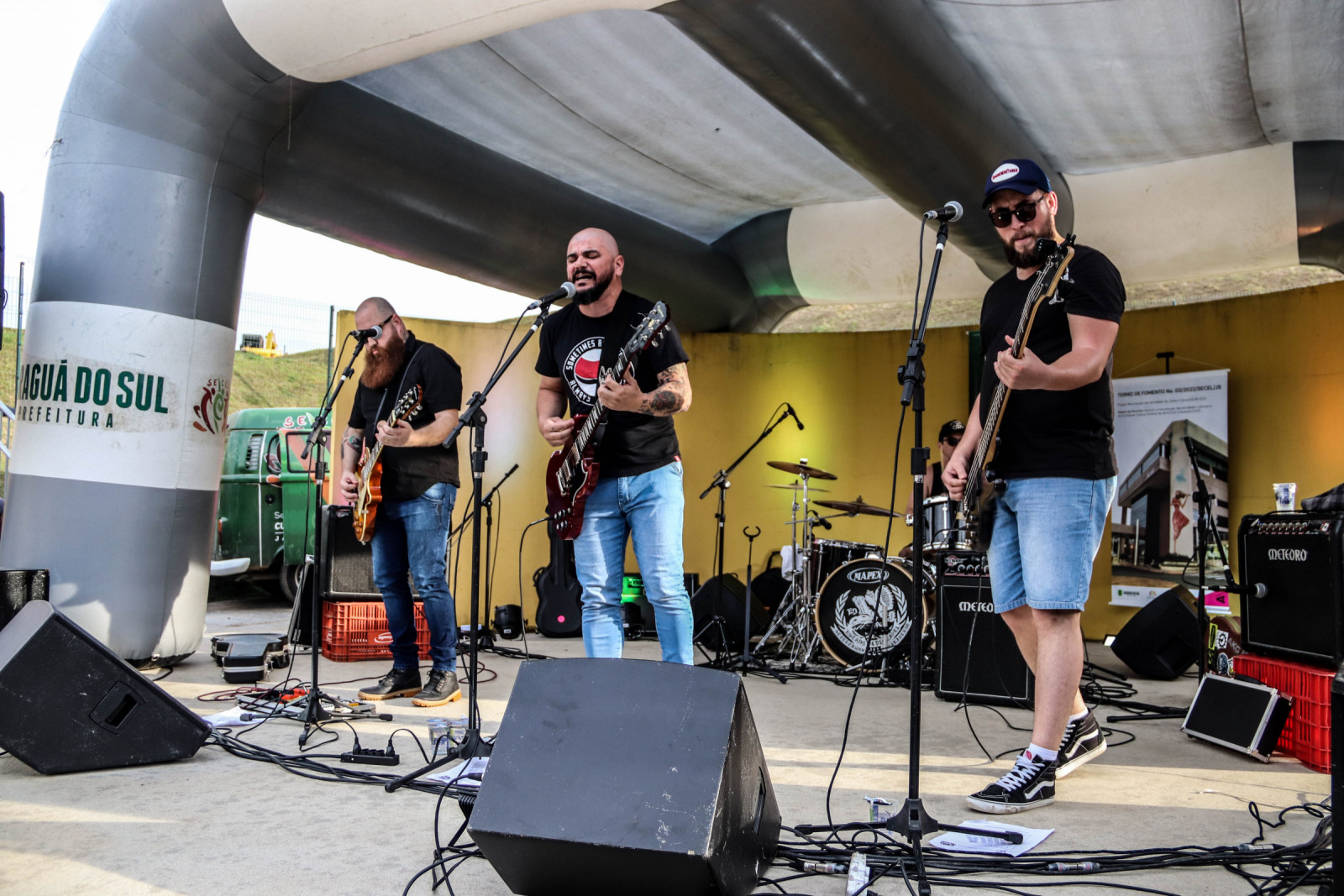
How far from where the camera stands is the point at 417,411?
400 centimetres

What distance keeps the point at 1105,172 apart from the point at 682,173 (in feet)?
9.12

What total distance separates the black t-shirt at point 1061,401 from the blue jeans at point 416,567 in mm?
2299

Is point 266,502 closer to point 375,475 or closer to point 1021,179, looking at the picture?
point 375,475

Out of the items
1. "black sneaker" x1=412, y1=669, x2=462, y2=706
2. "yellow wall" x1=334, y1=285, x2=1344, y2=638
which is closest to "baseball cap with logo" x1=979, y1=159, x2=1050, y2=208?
"black sneaker" x1=412, y1=669, x2=462, y2=706

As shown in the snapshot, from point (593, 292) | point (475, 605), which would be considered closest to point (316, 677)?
point (475, 605)

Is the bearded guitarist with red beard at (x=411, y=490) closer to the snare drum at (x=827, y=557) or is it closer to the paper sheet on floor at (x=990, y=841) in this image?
the paper sheet on floor at (x=990, y=841)

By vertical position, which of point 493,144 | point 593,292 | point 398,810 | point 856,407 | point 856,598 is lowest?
point 398,810

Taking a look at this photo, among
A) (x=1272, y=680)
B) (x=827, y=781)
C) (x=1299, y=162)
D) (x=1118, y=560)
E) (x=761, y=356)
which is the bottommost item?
(x=827, y=781)

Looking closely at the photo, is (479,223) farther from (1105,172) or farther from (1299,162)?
(1299,162)

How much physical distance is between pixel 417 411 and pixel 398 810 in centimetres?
191

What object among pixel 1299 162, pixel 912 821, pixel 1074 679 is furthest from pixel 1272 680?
pixel 1299 162

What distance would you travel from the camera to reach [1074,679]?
2645mm

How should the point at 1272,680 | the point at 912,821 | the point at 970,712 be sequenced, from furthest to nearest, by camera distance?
the point at 970,712 < the point at 1272,680 < the point at 912,821

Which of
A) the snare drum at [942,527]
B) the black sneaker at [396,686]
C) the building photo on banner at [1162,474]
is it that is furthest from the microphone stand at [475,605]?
the building photo on banner at [1162,474]
